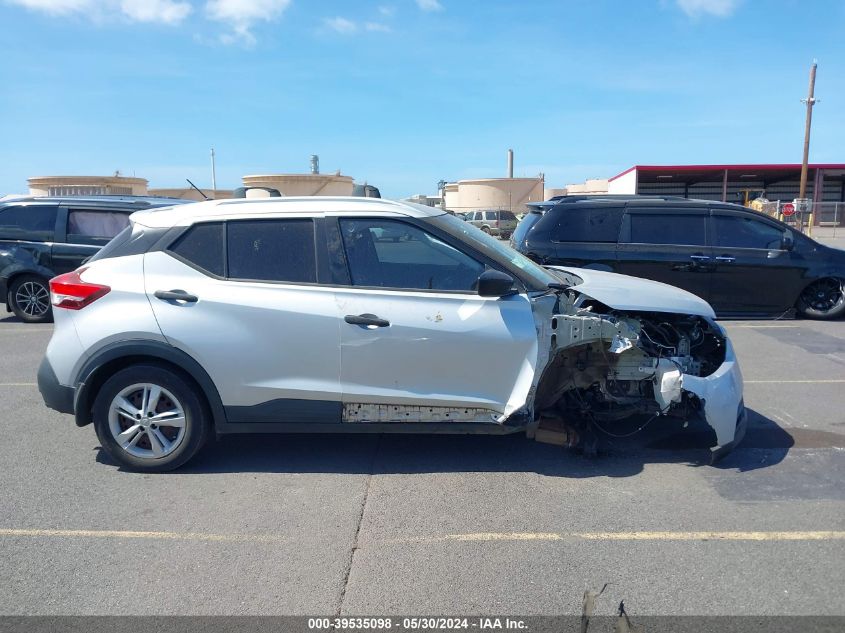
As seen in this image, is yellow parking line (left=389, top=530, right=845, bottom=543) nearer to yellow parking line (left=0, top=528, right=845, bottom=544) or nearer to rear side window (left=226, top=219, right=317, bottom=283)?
yellow parking line (left=0, top=528, right=845, bottom=544)

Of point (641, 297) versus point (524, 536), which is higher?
point (641, 297)

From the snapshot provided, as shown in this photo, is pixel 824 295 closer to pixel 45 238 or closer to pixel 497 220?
pixel 45 238

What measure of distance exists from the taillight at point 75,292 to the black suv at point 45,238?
5928 millimetres

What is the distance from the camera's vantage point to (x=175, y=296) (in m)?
4.54

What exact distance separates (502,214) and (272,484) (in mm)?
40051

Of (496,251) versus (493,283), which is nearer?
(493,283)

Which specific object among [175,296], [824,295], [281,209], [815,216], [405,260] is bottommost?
[824,295]

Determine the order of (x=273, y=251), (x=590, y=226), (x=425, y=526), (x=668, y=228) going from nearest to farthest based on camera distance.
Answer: (x=425, y=526) → (x=273, y=251) → (x=668, y=228) → (x=590, y=226)

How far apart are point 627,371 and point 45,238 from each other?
9213 millimetres

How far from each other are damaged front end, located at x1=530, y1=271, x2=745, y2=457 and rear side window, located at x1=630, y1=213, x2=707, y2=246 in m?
5.25

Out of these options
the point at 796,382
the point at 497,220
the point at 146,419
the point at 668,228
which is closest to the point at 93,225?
the point at 146,419

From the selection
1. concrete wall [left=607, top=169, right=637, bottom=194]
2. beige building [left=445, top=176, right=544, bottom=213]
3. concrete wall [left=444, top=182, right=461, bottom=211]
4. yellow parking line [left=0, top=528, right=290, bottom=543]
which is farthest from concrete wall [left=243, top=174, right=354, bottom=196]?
concrete wall [left=444, top=182, right=461, bottom=211]

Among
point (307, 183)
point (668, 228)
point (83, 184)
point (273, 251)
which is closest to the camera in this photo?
point (273, 251)

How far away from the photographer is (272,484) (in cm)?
452
